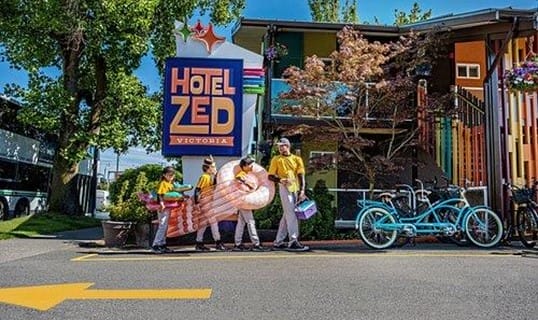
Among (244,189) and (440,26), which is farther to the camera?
(440,26)

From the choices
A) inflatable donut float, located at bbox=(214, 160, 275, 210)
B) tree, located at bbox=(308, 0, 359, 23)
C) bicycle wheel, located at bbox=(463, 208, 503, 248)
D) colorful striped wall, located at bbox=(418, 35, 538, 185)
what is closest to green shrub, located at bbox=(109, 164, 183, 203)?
inflatable donut float, located at bbox=(214, 160, 275, 210)

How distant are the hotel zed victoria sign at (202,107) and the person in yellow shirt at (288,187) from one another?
7.48 feet

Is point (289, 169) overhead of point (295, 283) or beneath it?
overhead

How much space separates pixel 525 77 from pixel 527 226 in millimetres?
2658

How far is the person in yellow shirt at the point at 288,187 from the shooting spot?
28.5ft

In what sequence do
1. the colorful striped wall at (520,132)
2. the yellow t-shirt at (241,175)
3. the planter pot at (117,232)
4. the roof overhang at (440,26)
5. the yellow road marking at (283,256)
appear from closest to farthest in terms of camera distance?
the yellow road marking at (283,256), the yellow t-shirt at (241,175), the planter pot at (117,232), the roof overhang at (440,26), the colorful striped wall at (520,132)

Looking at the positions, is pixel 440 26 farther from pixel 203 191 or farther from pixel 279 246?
pixel 203 191

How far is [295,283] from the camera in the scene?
5672 mm

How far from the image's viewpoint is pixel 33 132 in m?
21.6

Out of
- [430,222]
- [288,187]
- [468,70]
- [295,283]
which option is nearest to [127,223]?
[288,187]

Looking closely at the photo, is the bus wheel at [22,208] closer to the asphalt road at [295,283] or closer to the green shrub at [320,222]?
the asphalt road at [295,283]

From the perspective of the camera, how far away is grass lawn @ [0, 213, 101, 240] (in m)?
12.9

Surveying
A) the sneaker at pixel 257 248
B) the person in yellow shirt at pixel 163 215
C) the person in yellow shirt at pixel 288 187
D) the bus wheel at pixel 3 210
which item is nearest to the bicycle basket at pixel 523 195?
the person in yellow shirt at pixel 288 187

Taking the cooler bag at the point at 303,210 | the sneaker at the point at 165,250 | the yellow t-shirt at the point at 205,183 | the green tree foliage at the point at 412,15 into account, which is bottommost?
the sneaker at the point at 165,250
